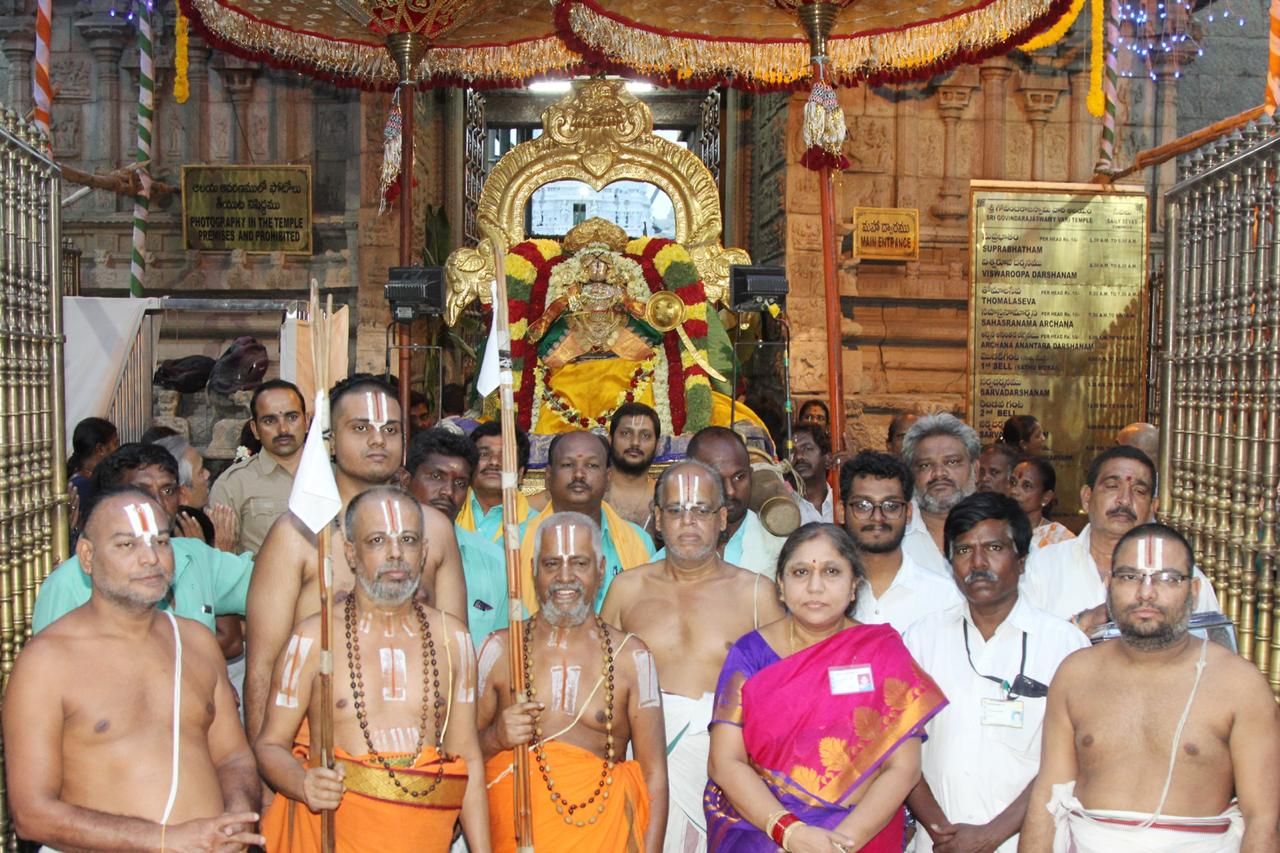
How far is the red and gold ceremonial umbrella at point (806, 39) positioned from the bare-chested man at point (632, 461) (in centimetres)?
149

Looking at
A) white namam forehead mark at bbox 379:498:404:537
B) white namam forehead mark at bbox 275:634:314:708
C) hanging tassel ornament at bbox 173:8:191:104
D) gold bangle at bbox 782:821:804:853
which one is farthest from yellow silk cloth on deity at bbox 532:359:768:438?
gold bangle at bbox 782:821:804:853

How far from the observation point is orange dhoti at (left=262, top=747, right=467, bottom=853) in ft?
11.7

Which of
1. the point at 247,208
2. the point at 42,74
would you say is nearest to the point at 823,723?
the point at 42,74

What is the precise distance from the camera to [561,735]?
388 cm

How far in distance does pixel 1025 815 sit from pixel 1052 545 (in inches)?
56.0

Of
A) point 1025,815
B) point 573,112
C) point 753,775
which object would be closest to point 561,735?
point 753,775

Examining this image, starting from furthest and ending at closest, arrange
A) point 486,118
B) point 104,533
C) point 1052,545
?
point 486,118
point 1052,545
point 104,533

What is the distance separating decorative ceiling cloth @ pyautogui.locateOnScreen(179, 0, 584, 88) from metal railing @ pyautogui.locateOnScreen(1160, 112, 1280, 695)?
5.23 m

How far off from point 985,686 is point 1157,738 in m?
0.60

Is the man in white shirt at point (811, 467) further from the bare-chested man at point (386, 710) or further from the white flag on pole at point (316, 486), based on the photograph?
the white flag on pole at point (316, 486)

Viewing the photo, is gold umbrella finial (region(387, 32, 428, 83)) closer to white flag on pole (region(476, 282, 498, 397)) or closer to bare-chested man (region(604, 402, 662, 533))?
bare-chested man (region(604, 402, 662, 533))

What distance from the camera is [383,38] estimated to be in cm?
891

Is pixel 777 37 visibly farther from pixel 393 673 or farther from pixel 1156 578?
pixel 393 673

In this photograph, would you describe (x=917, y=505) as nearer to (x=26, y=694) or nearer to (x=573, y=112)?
(x=26, y=694)
